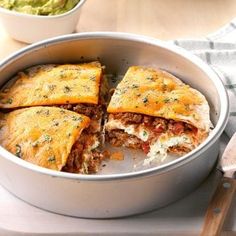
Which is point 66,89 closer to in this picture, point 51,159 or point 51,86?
point 51,86

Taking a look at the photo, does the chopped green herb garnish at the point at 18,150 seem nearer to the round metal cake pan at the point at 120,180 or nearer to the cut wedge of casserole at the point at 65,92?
the round metal cake pan at the point at 120,180

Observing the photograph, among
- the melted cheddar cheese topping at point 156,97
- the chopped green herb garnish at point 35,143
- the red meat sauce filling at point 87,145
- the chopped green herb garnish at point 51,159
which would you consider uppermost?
the chopped green herb garnish at point 35,143

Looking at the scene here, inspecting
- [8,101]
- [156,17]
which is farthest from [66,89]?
[156,17]

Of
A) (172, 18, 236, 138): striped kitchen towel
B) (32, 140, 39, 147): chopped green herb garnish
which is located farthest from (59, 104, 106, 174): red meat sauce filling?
(172, 18, 236, 138): striped kitchen towel

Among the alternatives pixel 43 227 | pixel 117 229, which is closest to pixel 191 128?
pixel 117 229

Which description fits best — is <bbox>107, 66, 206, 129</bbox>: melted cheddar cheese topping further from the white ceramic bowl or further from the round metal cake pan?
the white ceramic bowl

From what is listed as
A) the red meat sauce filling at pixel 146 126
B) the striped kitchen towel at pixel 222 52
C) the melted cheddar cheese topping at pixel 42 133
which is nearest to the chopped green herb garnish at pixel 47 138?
the melted cheddar cheese topping at pixel 42 133

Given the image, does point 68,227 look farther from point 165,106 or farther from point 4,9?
point 4,9
